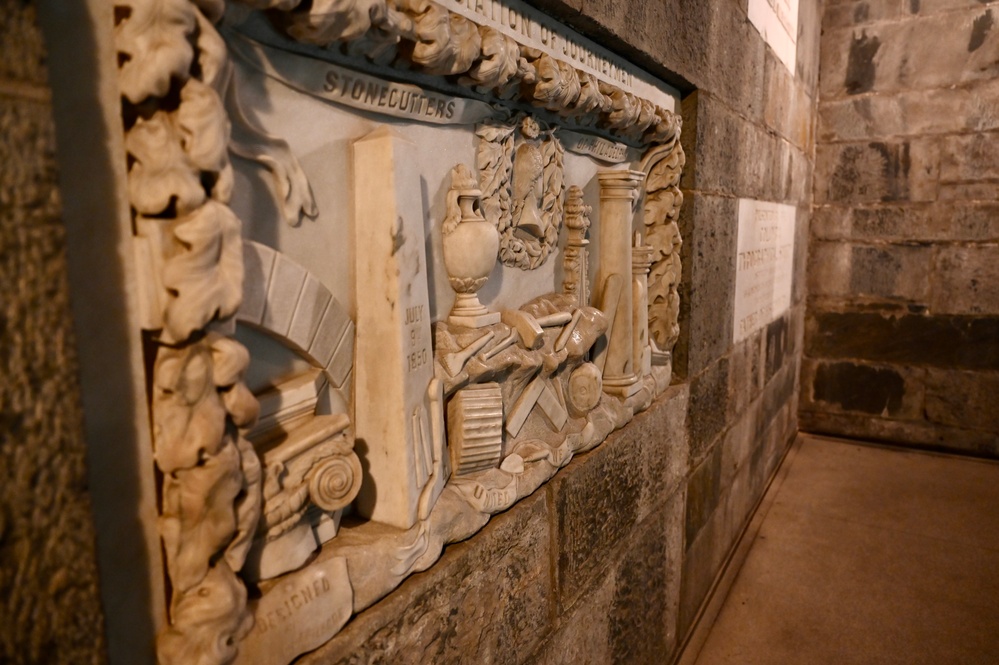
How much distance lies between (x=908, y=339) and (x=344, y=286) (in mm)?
4745

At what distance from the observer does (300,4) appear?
0.84 metres

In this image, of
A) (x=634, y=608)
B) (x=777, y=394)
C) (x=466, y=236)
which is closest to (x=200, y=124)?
(x=466, y=236)

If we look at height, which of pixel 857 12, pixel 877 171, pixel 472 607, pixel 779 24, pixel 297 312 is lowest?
pixel 472 607

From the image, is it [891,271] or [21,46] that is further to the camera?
[891,271]

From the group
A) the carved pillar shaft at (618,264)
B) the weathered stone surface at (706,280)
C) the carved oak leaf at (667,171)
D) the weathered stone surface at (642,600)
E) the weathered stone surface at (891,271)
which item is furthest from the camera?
the weathered stone surface at (891,271)

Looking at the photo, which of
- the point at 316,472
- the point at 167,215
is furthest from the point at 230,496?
the point at 167,215

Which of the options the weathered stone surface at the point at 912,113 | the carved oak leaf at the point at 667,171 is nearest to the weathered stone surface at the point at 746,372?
the carved oak leaf at the point at 667,171

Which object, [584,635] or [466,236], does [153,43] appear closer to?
[466,236]

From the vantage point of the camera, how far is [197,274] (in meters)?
0.72

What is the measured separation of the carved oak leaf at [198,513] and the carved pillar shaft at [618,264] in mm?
1306

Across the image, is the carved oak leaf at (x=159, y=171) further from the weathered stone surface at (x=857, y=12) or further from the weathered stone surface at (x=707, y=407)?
the weathered stone surface at (x=857, y=12)

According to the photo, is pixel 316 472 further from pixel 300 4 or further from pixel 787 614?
pixel 787 614

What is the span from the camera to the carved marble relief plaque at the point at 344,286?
73 cm

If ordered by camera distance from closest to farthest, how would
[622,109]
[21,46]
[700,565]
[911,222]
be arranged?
[21,46] → [622,109] → [700,565] → [911,222]
